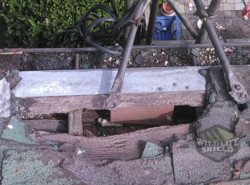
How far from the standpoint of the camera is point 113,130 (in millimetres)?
3045

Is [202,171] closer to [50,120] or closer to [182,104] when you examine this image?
[182,104]

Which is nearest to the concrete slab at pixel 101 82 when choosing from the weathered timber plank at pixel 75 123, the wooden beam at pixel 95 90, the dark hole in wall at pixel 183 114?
the wooden beam at pixel 95 90

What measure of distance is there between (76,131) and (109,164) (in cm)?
31

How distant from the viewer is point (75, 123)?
2.89 m

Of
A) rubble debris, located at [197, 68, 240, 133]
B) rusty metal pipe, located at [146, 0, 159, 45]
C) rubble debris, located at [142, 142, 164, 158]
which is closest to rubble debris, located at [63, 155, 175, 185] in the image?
rubble debris, located at [142, 142, 164, 158]

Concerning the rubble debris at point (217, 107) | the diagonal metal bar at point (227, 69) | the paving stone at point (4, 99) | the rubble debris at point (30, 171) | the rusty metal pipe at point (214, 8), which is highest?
the rusty metal pipe at point (214, 8)

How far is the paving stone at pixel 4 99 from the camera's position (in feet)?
9.34

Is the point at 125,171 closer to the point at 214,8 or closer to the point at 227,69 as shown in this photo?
→ the point at 227,69

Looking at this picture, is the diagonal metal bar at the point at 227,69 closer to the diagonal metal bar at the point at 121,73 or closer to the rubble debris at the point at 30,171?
the diagonal metal bar at the point at 121,73

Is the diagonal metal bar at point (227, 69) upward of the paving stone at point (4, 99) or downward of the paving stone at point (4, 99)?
upward

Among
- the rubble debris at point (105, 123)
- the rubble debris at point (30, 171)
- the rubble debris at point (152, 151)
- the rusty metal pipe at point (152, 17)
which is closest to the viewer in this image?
the rubble debris at point (30, 171)

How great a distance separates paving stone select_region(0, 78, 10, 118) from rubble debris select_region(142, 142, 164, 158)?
809 millimetres

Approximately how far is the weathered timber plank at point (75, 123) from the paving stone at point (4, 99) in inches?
14.1

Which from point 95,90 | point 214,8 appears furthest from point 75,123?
point 214,8
